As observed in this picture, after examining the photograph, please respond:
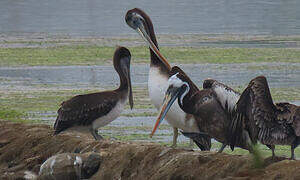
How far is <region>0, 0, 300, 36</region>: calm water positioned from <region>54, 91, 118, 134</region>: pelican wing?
70.4ft

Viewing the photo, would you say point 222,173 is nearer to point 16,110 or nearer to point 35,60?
point 16,110

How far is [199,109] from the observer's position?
8.21m

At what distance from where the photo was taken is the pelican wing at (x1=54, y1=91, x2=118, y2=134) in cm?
935

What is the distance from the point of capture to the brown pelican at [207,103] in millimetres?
8062

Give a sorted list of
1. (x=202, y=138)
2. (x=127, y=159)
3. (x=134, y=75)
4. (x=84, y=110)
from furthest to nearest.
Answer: (x=134, y=75), (x=84, y=110), (x=127, y=159), (x=202, y=138)

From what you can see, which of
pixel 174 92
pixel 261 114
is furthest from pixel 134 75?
pixel 261 114

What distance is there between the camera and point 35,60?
894 inches

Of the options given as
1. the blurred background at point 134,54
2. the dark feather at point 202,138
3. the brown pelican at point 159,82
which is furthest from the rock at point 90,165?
the blurred background at point 134,54

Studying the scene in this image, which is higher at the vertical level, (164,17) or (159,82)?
(159,82)

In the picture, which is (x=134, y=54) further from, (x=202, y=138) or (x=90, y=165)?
(x=202, y=138)

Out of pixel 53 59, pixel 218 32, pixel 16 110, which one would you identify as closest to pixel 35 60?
pixel 53 59

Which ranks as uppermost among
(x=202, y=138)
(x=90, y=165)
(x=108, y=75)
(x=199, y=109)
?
(x=199, y=109)

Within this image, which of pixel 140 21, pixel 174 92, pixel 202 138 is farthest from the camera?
pixel 140 21

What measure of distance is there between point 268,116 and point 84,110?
295 cm
